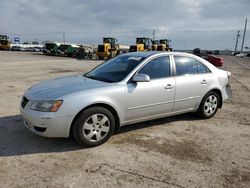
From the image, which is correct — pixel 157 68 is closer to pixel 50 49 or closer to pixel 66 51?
pixel 66 51

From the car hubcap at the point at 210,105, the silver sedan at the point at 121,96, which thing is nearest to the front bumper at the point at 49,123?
the silver sedan at the point at 121,96

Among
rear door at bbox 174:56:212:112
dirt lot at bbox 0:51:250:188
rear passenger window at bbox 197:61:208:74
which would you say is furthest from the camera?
rear passenger window at bbox 197:61:208:74

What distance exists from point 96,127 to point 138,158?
84cm

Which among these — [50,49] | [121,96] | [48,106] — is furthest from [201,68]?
[50,49]

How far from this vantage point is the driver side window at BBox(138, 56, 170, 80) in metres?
4.55

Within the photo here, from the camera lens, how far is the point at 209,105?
5.54 metres

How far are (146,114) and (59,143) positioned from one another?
5.27 ft

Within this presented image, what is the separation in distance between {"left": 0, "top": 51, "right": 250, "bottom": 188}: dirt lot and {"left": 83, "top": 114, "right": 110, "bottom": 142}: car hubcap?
19 cm

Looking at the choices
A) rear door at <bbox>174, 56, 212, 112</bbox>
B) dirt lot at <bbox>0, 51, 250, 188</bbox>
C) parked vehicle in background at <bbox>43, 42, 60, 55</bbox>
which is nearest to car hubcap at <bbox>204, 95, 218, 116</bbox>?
rear door at <bbox>174, 56, 212, 112</bbox>

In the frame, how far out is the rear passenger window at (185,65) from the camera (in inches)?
195

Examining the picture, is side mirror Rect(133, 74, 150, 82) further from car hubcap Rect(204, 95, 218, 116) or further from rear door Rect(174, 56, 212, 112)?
car hubcap Rect(204, 95, 218, 116)

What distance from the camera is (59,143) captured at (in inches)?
161

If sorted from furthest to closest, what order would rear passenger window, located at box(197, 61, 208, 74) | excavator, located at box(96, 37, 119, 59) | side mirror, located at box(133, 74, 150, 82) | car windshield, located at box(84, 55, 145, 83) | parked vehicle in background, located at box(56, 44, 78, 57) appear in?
parked vehicle in background, located at box(56, 44, 78, 57), excavator, located at box(96, 37, 119, 59), rear passenger window, located at box(197, 61, 208, 74), car windshield, located at box(84, 55, 145, 83), side mirror, located at box(133, 74, 150, 82)

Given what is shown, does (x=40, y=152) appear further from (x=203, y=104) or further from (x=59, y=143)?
(x=203, y=104)
